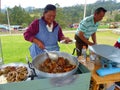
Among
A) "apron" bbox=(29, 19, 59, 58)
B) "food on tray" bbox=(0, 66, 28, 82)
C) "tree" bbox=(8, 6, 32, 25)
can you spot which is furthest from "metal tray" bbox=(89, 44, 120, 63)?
"tree" bbox=(8, 6, 32, 25)

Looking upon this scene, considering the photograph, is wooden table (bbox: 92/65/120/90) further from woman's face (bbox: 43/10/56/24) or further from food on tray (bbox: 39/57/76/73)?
woman's face (bbox: 43/10/56/24)

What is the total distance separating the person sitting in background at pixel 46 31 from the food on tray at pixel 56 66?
1.02 ft

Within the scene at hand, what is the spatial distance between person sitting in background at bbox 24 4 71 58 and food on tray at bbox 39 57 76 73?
0.31 metres

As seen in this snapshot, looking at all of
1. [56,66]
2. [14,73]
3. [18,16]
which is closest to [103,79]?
[56,66]

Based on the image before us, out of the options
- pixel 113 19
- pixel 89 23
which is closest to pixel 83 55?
pixel 89 23

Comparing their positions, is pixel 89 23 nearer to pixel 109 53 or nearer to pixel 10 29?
pixel 109 53

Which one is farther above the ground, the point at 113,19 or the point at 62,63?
the point at 113,19

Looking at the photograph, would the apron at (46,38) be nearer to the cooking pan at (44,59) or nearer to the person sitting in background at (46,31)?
the person sitting in background at (46,31)

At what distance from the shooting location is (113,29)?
407 centimetres

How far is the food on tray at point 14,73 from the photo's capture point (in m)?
1.28

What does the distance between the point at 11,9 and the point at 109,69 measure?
221cm

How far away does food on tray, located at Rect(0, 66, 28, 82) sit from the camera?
1281 millimetres

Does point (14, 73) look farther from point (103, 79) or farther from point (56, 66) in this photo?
point (103, 79)

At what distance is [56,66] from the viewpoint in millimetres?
1358
